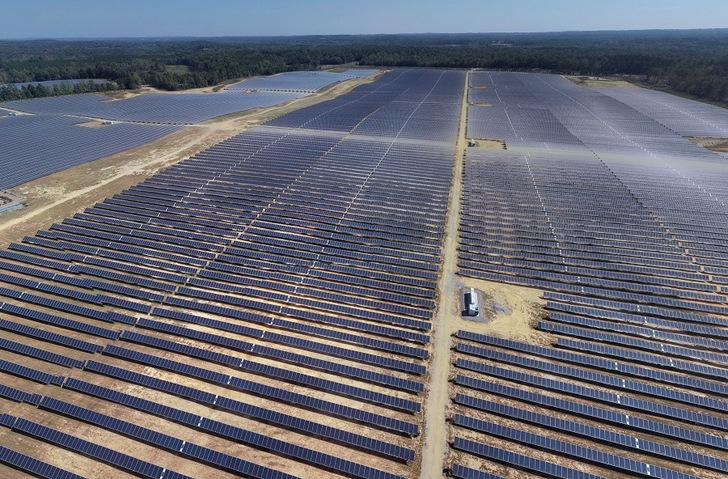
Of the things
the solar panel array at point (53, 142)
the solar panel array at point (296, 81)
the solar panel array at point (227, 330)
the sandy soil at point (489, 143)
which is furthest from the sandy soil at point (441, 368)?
the solar panel array at point (296, 81)

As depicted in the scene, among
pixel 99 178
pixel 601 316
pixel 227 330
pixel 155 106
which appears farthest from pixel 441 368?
pixel 155 106

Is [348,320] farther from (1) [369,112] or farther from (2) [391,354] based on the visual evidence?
(1) [369,112]

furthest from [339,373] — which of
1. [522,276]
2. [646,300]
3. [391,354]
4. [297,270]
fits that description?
[646,300]

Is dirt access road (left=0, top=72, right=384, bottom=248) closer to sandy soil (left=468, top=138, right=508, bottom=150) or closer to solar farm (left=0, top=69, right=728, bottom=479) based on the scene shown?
solar farm (left=0, top=69, right=728, bottom=479)

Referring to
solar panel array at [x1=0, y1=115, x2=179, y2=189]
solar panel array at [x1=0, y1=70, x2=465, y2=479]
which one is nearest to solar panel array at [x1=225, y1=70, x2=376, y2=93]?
solar panel array at [x1=0, y1=115, x2=179, y2=189]

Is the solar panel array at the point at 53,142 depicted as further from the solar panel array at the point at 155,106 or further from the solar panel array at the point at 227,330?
the solar panel array at the point at 227,330

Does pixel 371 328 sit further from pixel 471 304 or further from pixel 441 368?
pixel 471 304

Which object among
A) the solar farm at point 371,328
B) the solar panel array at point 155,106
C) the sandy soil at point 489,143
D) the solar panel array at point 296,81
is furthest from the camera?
the solar panel array at point 296,81
